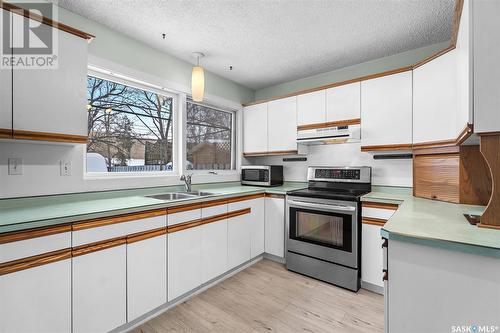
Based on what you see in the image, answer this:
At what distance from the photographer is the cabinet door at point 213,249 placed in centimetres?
237

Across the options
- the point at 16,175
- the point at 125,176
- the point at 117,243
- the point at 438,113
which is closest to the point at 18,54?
the point at 16,175

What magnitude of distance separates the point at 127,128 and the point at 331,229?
2.49 metres

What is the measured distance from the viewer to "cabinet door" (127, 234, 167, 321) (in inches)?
71.3

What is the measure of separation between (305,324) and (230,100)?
3011 mm

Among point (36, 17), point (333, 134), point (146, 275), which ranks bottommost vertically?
point (146, 275)

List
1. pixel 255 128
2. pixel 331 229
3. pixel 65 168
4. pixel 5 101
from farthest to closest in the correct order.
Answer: pixel 255 128 < pixel 331 229 < pixel 65 168 < pixel 5 101

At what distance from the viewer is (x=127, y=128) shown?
8.57 ft

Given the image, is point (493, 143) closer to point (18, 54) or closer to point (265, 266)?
point (265, 266)

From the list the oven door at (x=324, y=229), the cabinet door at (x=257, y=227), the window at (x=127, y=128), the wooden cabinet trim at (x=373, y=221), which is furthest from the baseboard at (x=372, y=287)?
the window at (x=127, y=128)

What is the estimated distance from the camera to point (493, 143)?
1.15 metres

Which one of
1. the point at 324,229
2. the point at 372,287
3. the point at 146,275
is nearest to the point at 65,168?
the point at 146,275

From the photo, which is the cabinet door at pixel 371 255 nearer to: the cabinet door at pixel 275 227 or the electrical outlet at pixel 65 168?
the cabinet door at pixel 275 227

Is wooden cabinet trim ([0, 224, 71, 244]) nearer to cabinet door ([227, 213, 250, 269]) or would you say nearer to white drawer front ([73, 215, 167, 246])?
white drawer front ([73, 215, 167, 246])

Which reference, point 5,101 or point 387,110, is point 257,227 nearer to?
point 387,110
